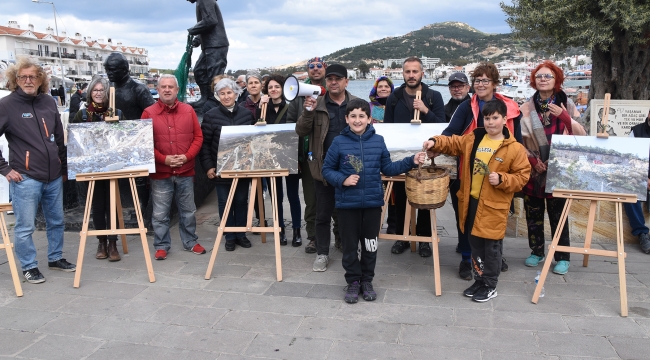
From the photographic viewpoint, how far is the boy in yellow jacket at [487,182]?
3588 millimetres

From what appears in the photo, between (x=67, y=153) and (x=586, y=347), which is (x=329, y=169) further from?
(x=67, y=153)

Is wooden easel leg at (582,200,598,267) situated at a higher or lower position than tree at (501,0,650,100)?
lower

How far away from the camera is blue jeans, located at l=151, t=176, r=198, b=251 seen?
4.93 m

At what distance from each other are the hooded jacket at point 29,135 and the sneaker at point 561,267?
468 centimetres

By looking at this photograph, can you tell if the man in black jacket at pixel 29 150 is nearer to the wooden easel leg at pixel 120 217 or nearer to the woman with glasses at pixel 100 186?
the woman with glasses at pixel 100 186

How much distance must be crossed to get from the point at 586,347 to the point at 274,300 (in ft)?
7.32

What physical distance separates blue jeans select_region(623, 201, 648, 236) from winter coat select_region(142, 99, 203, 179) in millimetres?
4666

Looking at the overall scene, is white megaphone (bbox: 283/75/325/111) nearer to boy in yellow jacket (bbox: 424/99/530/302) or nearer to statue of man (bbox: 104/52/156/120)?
boy in yellow jacket (bbox: 424/99/530/302)

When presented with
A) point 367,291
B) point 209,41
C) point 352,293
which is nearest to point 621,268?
point 367,291

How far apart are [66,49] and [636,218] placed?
103 metres

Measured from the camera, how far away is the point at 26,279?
4422 millimetres

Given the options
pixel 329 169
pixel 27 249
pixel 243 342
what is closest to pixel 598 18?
pixel 329 169

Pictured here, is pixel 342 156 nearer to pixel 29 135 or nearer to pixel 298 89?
pixel 298 89

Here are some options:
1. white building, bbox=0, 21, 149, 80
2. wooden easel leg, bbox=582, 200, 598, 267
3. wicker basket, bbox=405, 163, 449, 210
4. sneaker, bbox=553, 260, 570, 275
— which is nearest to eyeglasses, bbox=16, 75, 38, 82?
wicker basket, bbox=405, 163, 449, 210
